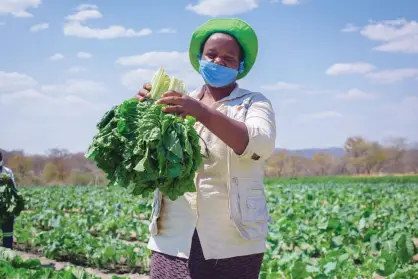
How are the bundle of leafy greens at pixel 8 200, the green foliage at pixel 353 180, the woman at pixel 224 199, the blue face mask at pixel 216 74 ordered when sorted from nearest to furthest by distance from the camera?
the woman at pixel 224 199 < the blue face mask at pixel 216 74 < the bundle of leafy greens at pixel 8 200 < the green foliage at pixel 353 180

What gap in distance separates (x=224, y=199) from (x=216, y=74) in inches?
22.4

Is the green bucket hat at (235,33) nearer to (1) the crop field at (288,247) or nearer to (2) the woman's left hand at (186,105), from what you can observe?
(2) the woman's left hand at (186,105)

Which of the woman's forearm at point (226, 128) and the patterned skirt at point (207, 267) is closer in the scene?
the woman's forearm at point (226, 128)

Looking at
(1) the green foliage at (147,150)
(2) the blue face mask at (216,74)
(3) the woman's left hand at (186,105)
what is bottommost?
(1) the green foliage at (147,150)

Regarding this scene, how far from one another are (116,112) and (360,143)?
91.7m

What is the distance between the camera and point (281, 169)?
8100 cm

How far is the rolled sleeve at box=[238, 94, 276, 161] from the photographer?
2.22m

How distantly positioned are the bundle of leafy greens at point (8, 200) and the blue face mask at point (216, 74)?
19.5 feet

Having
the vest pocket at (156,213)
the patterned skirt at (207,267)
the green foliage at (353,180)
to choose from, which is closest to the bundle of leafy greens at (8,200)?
the vest pocket at (156,213)

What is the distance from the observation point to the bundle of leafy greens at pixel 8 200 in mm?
7648

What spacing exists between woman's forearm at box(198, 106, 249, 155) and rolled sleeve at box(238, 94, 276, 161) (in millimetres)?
29

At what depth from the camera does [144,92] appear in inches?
95.4

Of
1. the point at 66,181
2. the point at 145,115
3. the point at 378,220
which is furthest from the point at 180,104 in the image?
the point at 66,181

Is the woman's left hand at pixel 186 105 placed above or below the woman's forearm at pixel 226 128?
above
